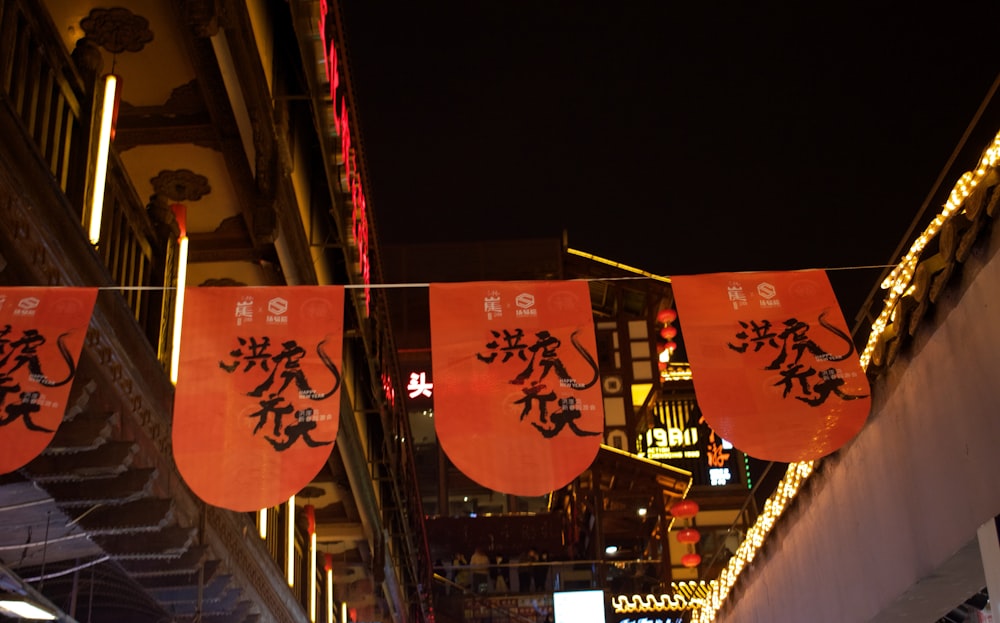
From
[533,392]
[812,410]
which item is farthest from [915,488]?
[533,392]

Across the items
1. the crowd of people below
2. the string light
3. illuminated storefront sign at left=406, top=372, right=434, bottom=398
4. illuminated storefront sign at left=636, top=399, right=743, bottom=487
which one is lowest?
the string light

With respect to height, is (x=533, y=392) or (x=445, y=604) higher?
(x=445, y=604)

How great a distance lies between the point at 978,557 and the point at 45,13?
777cm

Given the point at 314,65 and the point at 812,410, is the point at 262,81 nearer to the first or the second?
the point at 314,65

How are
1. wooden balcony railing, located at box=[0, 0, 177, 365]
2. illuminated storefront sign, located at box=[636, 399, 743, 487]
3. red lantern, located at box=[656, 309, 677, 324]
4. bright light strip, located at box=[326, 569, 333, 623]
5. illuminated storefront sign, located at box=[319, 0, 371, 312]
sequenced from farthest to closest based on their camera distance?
illuminated storefront sign, located at box=[636, 399, 743, 487], red lantern, located at box=[656, 309, 677, 324], bright light strip, located at box=[326, 569, 333, 623], illuminated storefront sign, located at box=[319, 0, 371, 312], wooden balcony railing, located at box=[0, 0, 177, 365]

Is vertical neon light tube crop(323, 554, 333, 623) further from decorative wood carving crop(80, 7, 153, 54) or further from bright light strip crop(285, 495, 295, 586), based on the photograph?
decorative wood carving crop(80, 7, 153, 54)

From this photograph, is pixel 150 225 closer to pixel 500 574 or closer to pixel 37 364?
pixel 37 364

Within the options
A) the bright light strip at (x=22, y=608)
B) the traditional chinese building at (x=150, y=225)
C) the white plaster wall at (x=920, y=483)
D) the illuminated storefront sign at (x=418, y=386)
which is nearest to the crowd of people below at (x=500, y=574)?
the illuminated storefront sign at (x=418, y=386)

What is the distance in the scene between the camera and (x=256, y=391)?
25.5ft

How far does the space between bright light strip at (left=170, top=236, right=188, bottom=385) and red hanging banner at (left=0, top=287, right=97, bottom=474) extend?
5.37 ft

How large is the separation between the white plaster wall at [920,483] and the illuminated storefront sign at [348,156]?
5.98 m

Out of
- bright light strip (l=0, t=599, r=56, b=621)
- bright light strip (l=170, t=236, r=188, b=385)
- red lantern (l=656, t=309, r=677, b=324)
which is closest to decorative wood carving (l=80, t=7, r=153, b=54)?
bright light strip (l=170, t=236, r=188, b=385)

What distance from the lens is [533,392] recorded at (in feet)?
26.3

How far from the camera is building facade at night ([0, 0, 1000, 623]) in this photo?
7.41m
